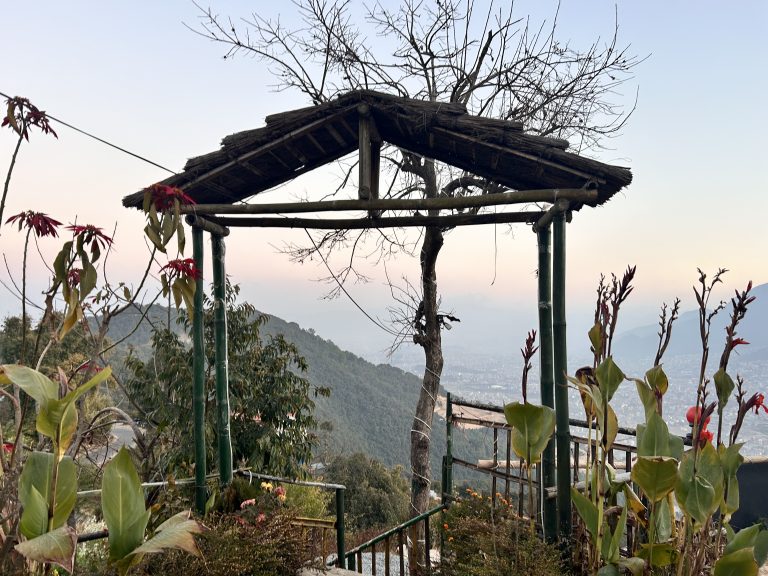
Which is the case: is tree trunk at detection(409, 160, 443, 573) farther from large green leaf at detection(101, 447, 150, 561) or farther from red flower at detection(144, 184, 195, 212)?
large green leaf at detection(101, 447, 150, 561)

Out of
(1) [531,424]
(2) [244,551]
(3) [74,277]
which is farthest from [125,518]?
(1) [531,424]

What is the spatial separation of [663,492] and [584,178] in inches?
59.6

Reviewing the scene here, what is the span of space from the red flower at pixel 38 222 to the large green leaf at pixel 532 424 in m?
2.27

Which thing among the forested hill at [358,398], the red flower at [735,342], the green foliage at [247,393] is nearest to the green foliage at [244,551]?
the red flower at [735,342]

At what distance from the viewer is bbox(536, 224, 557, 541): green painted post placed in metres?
2.66

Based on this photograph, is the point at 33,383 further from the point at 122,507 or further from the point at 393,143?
the point at 393,143

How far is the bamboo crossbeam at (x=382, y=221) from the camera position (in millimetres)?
3145

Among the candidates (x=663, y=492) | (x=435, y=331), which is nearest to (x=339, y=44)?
(x=435, y=331)

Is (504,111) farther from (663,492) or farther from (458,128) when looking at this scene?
(663,492)

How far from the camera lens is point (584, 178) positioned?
271 centimetres

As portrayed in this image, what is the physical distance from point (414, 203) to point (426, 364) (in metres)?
4.30

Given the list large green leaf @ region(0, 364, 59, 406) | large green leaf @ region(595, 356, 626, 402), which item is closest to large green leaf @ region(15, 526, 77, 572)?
large green leaf @ region(0, 364, 59, 406)

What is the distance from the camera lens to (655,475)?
181 centimetres

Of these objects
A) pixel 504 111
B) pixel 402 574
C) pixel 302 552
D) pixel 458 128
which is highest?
pixel 504 111
